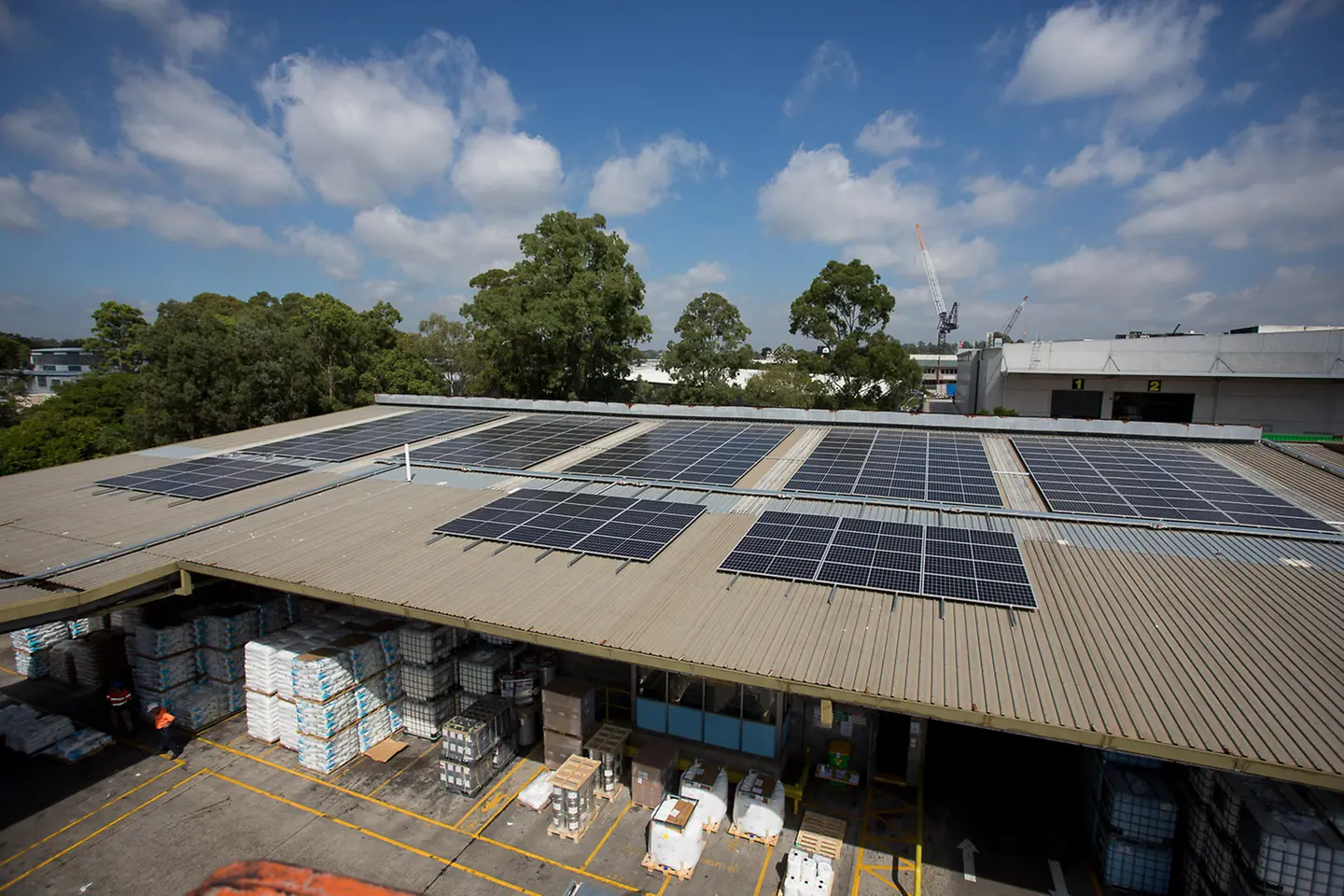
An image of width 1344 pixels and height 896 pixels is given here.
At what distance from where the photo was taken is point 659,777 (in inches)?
511

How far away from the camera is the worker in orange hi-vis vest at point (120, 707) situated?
1550 centimetres

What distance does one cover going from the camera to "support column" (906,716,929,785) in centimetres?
1381

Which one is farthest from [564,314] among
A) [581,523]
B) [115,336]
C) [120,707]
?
[115,336]

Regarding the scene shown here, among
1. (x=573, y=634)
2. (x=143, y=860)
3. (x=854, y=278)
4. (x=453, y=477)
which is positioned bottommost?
(x=143, y=860)

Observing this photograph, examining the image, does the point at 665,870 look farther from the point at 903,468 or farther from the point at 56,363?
the point at 56,363

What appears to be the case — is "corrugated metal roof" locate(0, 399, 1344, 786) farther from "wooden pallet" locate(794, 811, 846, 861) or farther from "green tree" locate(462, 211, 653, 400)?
"green tree" locate(462, 211, 653, 400)

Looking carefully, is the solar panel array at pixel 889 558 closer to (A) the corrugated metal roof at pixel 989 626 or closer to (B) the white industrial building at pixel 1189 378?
(A) the corrugated metal roof at pixel 989 626

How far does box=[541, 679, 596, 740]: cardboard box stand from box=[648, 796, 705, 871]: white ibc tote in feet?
8.74

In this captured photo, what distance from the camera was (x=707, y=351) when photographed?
178 ft

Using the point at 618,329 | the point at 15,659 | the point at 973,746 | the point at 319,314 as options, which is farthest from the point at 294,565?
the point at 319,314

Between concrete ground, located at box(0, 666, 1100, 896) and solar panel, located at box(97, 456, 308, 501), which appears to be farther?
solar panel, located at box(97, 456, 308, 501)

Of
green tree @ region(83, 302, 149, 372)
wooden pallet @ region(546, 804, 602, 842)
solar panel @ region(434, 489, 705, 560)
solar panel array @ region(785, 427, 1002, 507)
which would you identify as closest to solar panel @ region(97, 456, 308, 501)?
solar panel @ region(434, 489, 705, 560)

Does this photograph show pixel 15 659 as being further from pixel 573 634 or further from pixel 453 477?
pixel 573 634

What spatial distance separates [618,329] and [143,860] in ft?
127
